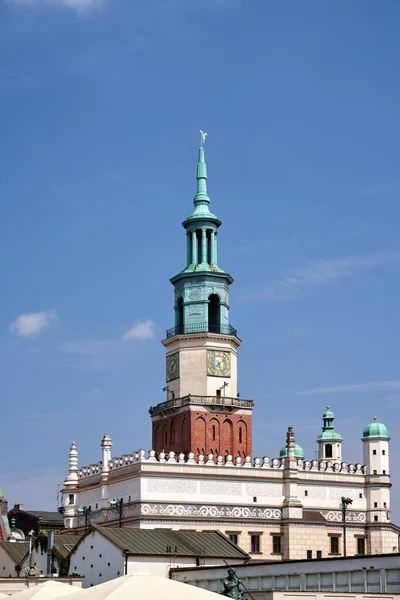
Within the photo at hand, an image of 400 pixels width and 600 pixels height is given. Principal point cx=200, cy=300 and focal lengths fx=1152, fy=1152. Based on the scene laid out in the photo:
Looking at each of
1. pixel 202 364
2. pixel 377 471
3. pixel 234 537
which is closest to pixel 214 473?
pixel 234 537

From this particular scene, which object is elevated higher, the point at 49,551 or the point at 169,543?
the point at 169,543

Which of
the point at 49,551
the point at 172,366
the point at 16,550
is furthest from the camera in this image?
the point at 172,366

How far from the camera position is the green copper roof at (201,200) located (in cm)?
10675

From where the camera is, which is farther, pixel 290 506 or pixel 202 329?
pixel 202 329

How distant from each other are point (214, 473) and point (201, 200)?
26.9 m

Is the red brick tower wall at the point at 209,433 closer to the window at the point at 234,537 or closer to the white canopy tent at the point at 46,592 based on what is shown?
the window at the point at 234,537

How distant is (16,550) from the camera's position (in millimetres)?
95812

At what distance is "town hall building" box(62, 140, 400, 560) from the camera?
3720 inches

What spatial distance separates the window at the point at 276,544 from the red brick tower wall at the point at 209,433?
8.00 m

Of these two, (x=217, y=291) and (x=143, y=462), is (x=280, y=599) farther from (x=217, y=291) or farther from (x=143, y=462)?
(x=217, y=291)

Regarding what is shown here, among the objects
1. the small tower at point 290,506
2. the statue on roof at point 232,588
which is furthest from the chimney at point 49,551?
the statue on roof at point 232,588

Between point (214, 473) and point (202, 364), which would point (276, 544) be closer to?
point (214, 473)

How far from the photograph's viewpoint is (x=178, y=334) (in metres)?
104

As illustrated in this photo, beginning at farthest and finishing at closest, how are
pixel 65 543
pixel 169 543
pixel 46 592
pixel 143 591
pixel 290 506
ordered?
pixel 290 506
pixel 65 543
pixel 169 543
pixel 46 592
pixel 143 591
